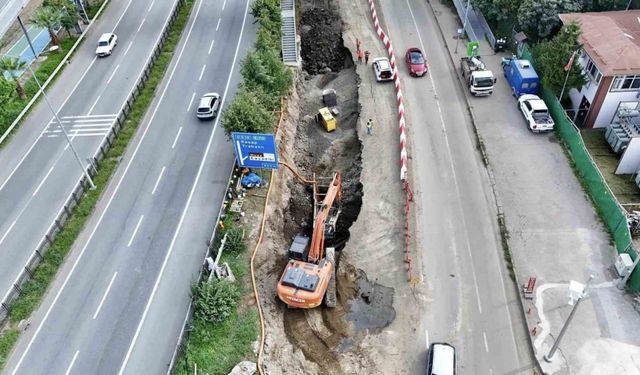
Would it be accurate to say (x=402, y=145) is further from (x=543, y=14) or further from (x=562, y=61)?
(x=543, y=14)

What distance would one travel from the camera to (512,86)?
161 feet

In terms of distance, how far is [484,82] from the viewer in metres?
47.8

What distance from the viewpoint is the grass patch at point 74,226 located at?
31453 mm

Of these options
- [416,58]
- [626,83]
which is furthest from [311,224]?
[626,83]

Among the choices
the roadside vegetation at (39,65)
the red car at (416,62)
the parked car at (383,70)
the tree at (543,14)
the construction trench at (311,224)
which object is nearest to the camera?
the construction trench at (311,224)

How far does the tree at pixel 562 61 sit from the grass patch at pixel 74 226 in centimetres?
3794

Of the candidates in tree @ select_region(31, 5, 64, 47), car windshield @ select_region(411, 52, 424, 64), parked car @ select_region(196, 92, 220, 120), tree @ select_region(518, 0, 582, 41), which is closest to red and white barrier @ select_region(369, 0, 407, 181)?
car windshield @ select_region(411, 52, 424, 64)

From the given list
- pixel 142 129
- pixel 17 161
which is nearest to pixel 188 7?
pixel 142 129

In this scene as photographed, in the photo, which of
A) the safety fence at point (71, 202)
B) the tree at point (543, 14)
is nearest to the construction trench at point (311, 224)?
the safety fence at point (71, 202)

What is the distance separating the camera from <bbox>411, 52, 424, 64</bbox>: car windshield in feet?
169

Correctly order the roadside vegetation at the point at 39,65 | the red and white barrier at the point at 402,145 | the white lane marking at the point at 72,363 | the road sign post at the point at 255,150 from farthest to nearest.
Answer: the roadside vegetation at the point at 39,65
the road sign post at the point at 255,150
the red and white barrier at the point at 402,145
the white lane marking at the point at 72,363

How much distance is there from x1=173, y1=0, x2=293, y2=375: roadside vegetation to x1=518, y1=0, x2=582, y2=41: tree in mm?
27354

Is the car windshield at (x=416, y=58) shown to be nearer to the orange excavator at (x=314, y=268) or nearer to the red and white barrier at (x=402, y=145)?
the red and white barrier at (x=402, y=145)

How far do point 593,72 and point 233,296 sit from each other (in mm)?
36271
